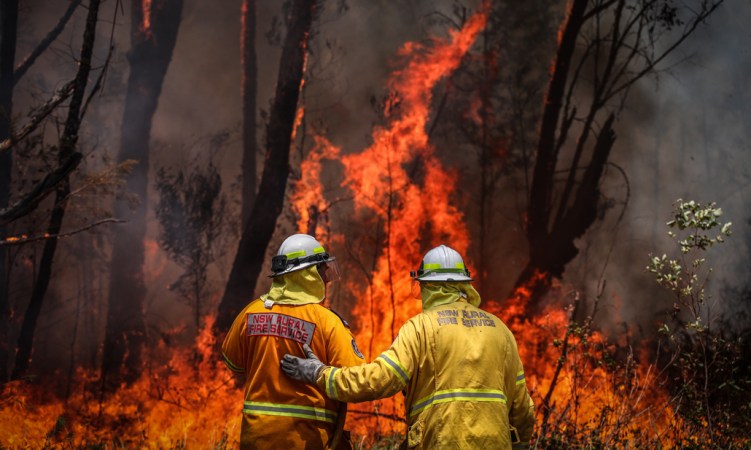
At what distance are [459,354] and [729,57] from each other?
406 inches

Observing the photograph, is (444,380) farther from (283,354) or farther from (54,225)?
(54,225)

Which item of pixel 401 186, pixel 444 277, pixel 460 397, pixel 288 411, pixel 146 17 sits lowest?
pixel 288 411

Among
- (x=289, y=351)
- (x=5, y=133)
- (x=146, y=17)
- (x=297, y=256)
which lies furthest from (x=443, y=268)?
(x=146, y=17)

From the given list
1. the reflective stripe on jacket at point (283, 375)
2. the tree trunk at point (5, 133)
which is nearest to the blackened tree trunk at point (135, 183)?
the tree trunk at point (5, 133)

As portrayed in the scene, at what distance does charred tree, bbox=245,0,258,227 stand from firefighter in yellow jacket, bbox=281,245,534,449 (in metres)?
7.77

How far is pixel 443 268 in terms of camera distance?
342cm

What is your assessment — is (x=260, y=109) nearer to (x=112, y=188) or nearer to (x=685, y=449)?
(x=112, y=188)

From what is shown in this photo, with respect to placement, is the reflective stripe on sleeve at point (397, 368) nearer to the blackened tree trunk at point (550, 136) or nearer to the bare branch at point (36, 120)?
the bare branch at point (36, 120)

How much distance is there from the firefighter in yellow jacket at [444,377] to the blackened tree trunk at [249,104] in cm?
777

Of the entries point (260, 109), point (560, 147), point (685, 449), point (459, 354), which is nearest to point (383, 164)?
point (260, 109)

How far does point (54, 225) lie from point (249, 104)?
4.33 m

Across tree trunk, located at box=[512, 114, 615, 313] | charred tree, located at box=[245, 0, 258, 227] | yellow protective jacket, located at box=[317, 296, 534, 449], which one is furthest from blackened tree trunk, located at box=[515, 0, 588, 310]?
yellow protective jacket, located at box=[317, 296, 534, 449]

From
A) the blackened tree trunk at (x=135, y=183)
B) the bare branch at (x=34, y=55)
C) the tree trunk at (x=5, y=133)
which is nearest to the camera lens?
the tree trunk at (x=5, y=133)

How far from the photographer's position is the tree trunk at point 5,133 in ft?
27.1
